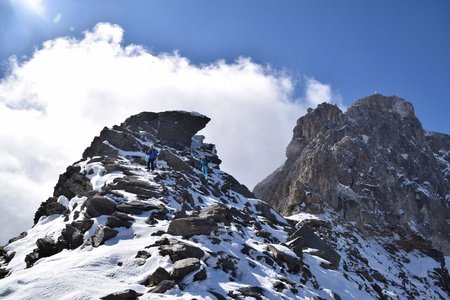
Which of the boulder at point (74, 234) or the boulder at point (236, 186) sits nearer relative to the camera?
the boulder at point (74, 234)

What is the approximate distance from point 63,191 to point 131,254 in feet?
47.6

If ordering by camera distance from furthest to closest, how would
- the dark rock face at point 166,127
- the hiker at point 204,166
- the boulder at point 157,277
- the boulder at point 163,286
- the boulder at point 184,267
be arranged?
the dark rock face at point 166,127 < the hiker at point 204,166 < the boulder at point 184,267 < the boulder at point 157,277 < the boulder at point 163,286

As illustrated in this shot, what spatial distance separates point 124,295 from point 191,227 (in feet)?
19.4

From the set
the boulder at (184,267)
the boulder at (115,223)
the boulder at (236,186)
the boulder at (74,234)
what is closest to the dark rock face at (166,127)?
the boulder at (236,186)

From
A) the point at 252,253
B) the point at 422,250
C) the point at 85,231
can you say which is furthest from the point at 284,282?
the point at 422,250

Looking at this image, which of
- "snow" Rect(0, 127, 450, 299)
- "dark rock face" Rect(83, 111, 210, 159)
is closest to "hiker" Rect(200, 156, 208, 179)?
"snow" Rect(0, 127, 450, 299)

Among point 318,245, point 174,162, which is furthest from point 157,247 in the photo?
point 174,162

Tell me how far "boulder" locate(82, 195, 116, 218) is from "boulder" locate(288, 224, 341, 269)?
36.0 feet

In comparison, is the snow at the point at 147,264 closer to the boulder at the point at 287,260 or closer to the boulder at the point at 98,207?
the boulder at the point at 287,260

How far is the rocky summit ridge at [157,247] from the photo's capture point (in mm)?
13836

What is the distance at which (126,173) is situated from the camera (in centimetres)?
2784

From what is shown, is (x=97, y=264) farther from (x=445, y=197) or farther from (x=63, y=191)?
(x=445, y=197)

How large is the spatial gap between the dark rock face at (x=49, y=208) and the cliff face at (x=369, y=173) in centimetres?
4030

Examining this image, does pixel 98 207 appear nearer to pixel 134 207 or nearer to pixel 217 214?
pixel 134 207
